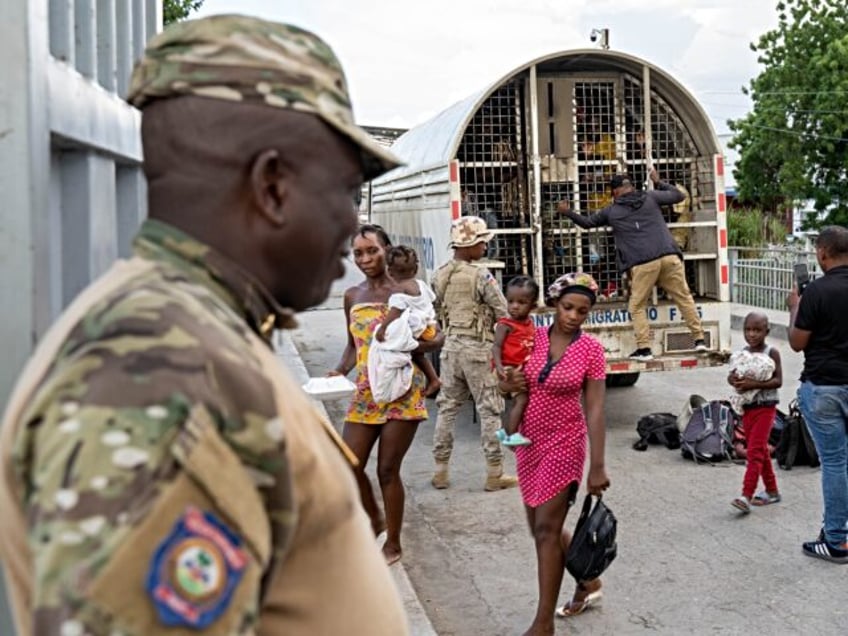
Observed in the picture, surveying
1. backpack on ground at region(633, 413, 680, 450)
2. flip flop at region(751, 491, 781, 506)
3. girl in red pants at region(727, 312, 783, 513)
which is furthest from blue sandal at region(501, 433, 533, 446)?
backpack on ground at region(633, 413, 680, 450)

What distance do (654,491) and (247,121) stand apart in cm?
667

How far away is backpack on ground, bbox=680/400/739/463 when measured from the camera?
323 inches

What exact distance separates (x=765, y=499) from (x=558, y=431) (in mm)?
2738

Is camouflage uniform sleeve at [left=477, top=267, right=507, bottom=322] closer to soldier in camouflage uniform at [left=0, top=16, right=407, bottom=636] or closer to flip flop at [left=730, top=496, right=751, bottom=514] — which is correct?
flip flop at [left=730, top=496, right=751, bottom=514]

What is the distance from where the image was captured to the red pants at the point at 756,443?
679 cm

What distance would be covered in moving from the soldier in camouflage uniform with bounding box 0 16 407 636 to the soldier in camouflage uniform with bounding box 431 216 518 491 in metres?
6.32

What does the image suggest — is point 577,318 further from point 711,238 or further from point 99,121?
point 711,238

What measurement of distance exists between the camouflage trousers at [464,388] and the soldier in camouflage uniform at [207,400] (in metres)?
6.29

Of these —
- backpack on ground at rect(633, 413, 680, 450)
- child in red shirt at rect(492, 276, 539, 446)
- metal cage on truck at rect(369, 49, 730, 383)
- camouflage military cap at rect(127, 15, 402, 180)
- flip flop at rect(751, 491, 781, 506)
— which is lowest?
flip flop at rect(751, 491, 781, 506)

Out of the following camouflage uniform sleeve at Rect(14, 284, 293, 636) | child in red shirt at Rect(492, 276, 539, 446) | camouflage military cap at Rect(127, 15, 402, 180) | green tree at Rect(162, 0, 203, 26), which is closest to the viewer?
camouflage uniform sleeve at Rect(14, 284, 293, 636)

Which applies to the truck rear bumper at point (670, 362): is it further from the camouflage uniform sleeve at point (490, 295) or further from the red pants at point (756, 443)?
the red pants at point (756, 443)

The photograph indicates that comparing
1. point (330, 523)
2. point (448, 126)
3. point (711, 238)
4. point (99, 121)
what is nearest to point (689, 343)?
point (711, 238)

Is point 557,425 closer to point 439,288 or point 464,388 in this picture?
point 464,388

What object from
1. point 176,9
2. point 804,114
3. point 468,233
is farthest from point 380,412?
point 804,114
